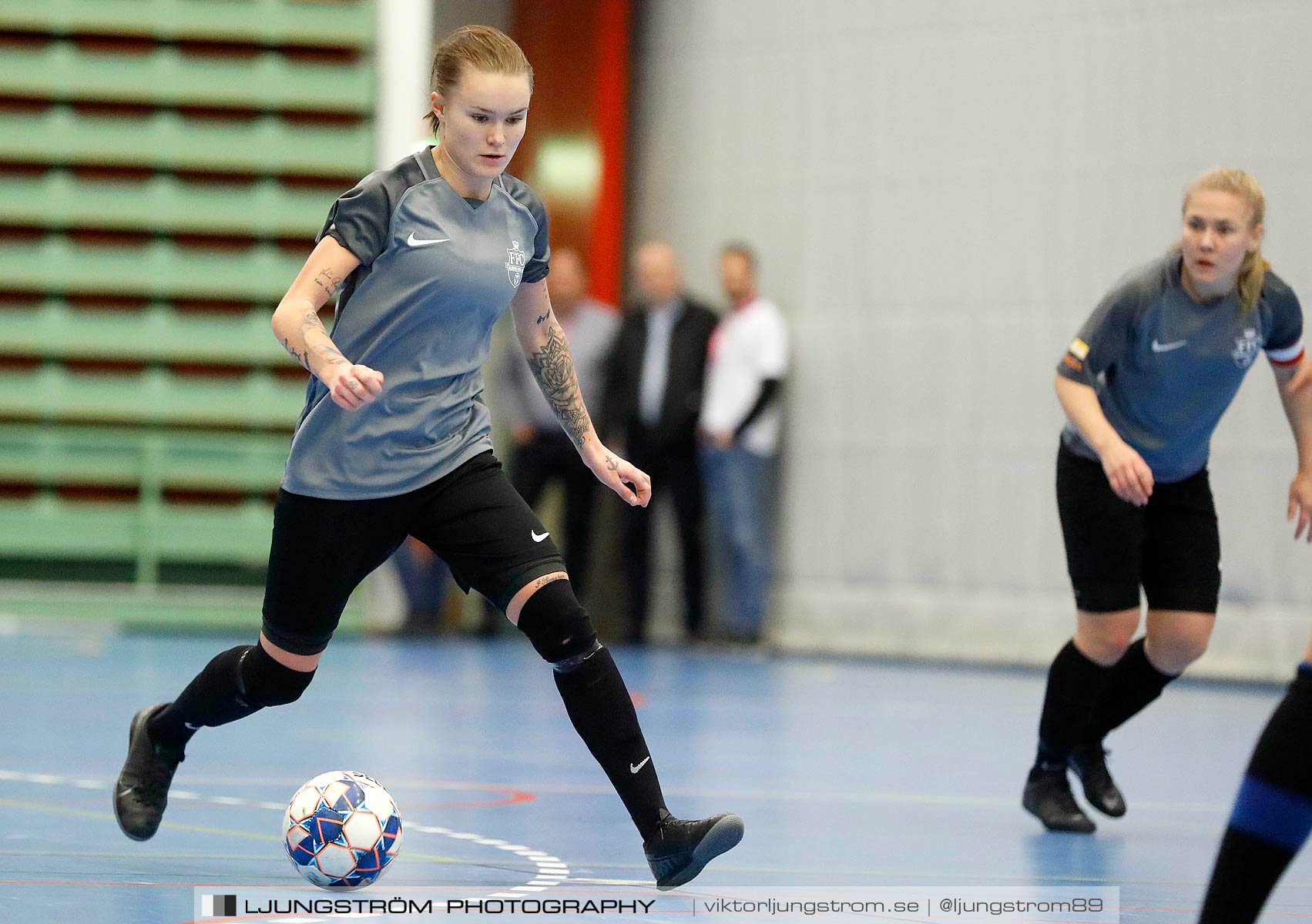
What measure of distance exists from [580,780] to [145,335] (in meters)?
6.73

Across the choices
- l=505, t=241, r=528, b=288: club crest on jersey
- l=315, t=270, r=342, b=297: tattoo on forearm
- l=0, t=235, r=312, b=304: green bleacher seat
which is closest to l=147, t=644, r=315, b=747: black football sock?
l=315, t=270, r=342, b=297: tattoo on forearm

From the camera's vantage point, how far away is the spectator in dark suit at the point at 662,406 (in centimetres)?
1159

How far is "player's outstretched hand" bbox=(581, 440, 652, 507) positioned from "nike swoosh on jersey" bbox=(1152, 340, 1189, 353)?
4.96ft

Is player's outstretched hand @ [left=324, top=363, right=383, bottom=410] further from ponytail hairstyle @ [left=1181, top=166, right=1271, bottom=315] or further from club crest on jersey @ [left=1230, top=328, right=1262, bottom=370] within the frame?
club crest on jersey @ [left=1230, top=328, right=1262, bottom=370]

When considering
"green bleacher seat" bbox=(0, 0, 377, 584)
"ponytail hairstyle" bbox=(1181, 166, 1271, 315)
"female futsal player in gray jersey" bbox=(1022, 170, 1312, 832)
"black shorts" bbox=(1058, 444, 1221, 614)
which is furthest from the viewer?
"green bleacher seat" bbox=(0, 0, 377, 584)

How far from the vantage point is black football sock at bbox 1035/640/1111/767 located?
522 centimetres

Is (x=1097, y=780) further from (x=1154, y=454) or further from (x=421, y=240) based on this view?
(x=421, y=240)

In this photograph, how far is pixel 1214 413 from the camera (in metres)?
5.05

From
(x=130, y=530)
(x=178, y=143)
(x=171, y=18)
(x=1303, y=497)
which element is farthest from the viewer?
(x=178, y=143)

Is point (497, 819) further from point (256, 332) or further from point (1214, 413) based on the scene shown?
point (256, 332)

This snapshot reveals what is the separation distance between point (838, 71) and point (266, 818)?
26.2 feet

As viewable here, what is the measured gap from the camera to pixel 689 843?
389 centimetres

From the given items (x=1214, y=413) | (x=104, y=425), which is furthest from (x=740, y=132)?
(x=1214, y=413)

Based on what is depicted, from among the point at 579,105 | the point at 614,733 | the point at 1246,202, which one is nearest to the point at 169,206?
the point at 579,105
